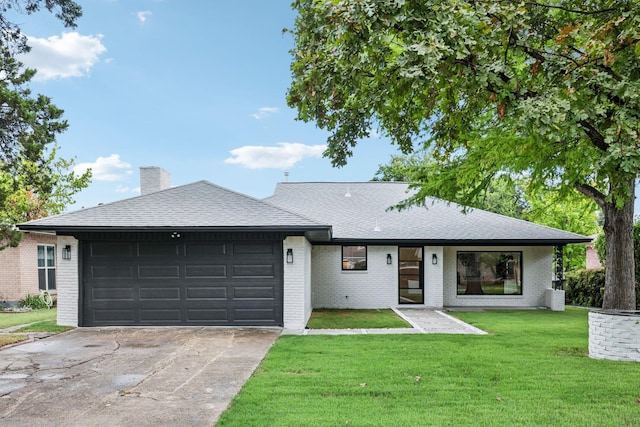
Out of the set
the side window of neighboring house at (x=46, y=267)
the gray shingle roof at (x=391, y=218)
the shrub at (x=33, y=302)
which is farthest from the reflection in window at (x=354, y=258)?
the side window of neighboring house at (x=46, y=267)

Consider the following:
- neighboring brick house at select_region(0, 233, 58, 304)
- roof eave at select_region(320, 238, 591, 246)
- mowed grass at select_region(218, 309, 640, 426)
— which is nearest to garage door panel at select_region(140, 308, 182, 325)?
mowed grass at select_region(218, 309, 640, 426)

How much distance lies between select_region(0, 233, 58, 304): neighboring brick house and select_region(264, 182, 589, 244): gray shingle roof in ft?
33.8

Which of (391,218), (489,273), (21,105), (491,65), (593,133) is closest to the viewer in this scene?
(491,65)

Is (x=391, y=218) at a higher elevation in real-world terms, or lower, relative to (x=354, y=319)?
higher

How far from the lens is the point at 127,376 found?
22.8ft

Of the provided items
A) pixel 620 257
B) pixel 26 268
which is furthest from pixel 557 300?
pixel 26 268

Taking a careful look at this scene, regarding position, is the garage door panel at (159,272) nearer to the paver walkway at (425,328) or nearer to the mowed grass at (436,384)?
the paver walkway at (425,328)

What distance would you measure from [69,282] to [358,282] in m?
8.63

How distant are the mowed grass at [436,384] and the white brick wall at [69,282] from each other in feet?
18.2

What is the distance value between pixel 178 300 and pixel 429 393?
24.2ft

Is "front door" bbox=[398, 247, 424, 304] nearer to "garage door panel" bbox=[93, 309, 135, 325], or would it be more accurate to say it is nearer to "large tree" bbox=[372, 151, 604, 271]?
"large tree" bbox=[372, 151, 604, 271]

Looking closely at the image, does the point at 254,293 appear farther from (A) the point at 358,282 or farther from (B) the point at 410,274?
(B) the point at 410,274

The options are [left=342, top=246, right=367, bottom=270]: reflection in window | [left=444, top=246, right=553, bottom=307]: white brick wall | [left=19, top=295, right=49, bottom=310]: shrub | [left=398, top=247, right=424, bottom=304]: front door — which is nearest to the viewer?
[left=342, top=246, right=367, bottom=270]: reflection in window

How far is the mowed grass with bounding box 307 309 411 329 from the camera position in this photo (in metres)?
11.8
